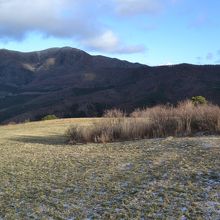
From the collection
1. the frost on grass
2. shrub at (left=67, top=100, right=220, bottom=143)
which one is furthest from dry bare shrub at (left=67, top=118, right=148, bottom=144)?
the frost on grass

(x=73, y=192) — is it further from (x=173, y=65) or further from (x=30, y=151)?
(x=173, y=65)

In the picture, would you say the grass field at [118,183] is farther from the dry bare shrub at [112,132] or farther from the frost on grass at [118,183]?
the dry bare shrub at [112,132]

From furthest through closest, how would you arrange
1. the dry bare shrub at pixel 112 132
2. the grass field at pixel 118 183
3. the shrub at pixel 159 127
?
the dry bare shrub at pixel 112 132 < the shrub at pixel 159 127 < the grass field at pixel 118 183

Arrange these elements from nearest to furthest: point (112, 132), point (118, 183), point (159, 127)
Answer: point (118, 183) → point (159, 127) → point (112, 132)

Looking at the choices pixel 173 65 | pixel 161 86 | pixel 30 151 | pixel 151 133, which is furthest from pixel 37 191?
pixel 173 65

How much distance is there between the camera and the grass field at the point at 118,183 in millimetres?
7465

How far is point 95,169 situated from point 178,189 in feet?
8.35

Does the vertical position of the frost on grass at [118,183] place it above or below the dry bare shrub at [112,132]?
below

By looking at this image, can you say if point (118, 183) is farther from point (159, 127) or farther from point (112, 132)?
point (112, 132)

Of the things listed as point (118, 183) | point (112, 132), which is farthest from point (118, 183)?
point (112, 132)

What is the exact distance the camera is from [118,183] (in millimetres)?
8938

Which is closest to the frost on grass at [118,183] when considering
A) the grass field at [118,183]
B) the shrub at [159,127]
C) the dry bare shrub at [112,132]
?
the grass field at [118,183]

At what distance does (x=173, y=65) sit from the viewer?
157 meters

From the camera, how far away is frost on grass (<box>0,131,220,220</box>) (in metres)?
7.46
